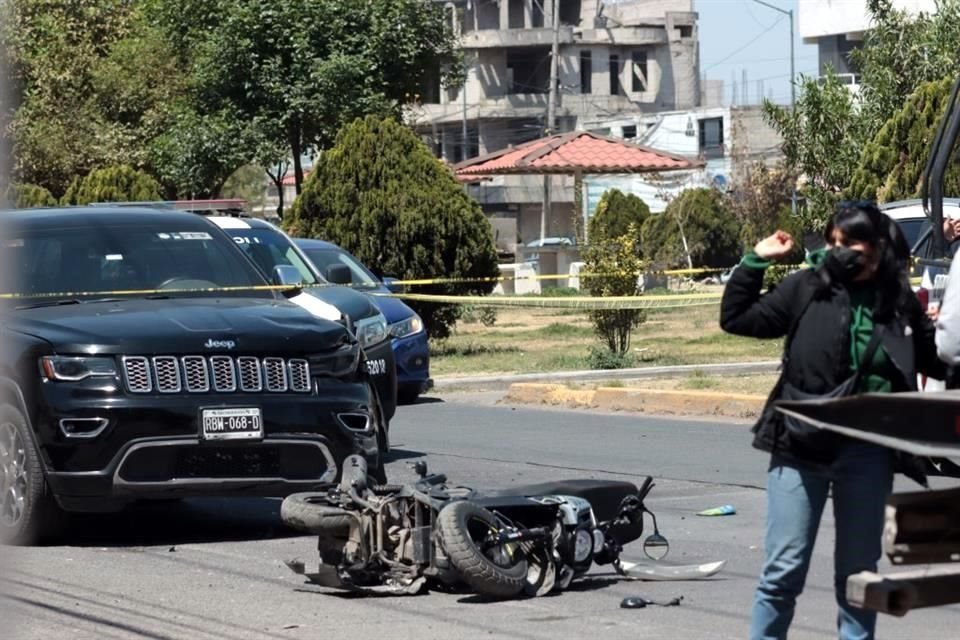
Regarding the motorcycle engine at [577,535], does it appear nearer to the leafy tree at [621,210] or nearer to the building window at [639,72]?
the leafy tree at [621,210]

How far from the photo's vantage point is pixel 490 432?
51.4 feet

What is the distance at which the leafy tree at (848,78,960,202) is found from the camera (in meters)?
21.4

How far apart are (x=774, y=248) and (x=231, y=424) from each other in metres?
4.10

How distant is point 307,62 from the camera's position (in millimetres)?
40281

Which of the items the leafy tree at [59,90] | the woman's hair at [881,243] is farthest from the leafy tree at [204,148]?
the woman's hair at [881,243]

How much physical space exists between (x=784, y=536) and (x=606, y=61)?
86.2 metres

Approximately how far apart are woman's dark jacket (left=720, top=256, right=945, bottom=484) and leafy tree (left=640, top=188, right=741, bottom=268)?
4865 cm

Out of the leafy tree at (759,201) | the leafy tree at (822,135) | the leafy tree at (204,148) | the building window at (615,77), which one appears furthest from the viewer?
the building window at (615,77)

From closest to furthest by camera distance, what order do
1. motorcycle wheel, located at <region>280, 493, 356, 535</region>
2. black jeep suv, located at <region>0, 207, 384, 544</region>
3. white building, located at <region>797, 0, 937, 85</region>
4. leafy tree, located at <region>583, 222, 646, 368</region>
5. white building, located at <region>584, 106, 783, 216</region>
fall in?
motorcycle wheel, located at <region>280, 493, 356, 535</region> → black jeep suv, located at <region>0, 207, 384, 544</region> → leafy tree, located at <region>583, 222, 646, 368</region> → white building, located at <region>584, 106, 783, 216</region> → white building, located at <region>797, 0, 937, 85</region>

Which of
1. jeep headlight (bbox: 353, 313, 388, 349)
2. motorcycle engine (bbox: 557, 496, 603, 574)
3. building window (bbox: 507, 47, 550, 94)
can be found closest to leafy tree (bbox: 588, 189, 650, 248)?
building window (bbox: 507, 47, 550, 94)

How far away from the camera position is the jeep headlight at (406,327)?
18.4 m

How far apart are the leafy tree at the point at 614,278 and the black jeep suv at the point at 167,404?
12.2m

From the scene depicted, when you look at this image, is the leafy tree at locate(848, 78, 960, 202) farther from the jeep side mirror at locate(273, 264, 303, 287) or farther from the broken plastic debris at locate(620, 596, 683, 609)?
the broken plastic debris at locate(620, 596, 683, 609)

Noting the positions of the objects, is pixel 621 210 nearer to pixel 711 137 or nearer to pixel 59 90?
pixel 59 90
